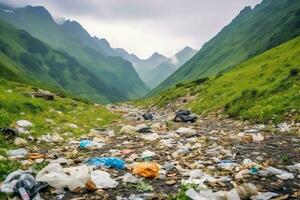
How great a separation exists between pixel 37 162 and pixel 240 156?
6215 mm

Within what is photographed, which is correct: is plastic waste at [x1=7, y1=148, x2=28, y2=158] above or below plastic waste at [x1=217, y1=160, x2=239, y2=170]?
above

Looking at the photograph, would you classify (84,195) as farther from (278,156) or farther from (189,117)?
(189,117)

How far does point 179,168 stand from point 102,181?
8.14 ft

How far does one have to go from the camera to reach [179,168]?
1057 centimetres

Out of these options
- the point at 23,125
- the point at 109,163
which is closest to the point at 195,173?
the point at 109,163

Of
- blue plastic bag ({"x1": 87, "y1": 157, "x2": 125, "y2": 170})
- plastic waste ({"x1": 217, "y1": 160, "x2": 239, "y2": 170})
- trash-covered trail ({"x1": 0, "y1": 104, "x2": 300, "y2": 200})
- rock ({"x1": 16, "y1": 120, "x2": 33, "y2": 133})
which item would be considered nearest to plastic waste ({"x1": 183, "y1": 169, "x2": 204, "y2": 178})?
trash-covered trail ({"x1": 0, "y1": 104, "x2": 300, "y2": 200})

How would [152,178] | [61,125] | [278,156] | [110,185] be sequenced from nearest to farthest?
[110,185] → [152,178] → [278,156] → [61,125]

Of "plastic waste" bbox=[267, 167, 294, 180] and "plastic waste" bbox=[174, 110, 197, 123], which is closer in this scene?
"plastic waste" bbox=[267, 167, 294, 180]

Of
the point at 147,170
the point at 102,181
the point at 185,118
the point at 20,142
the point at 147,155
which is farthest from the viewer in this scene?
the point at 185,118

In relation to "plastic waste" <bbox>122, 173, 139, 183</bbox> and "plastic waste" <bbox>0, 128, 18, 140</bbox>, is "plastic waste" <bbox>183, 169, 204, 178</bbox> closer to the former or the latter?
"plastic waste" <bbox>122, 173, 139, 183</bbox>

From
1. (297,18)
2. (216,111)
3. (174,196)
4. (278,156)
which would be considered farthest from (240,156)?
(297,18)

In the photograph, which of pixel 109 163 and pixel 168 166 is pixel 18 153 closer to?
pixel 109 163

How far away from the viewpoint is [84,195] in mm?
8297

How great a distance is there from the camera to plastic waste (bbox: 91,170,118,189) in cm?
889
